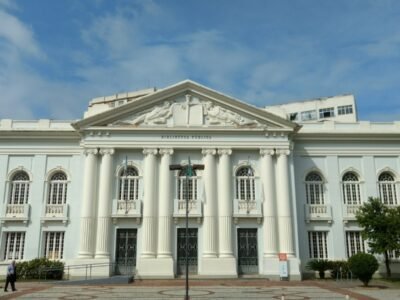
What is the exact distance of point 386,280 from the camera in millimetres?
26625

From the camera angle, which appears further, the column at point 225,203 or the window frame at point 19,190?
the window frame at point 19,190

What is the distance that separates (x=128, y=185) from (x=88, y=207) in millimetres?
2994

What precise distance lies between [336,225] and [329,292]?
11.1m

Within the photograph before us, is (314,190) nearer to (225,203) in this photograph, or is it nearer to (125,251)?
(225,203)

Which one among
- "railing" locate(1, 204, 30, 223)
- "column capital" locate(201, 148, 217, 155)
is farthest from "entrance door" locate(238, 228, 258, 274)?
"railing" locate(1, 204, 30, 223)

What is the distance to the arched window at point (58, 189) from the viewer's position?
98.2ft

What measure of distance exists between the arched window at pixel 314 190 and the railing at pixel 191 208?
796 cm

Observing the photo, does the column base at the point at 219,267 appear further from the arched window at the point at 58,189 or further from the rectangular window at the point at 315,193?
the arched window at the point at 58,189

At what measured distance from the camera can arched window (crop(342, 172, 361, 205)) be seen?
31000 mm

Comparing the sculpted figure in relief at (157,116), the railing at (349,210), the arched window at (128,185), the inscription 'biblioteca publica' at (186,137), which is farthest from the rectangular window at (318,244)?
the sculpted figure in relief at (157,116)

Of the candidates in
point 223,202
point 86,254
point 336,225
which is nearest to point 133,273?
point 86,254

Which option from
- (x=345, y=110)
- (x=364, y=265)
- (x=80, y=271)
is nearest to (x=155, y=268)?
(x=80, y=271)

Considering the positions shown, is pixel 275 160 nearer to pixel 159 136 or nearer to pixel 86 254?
pixel 159 136

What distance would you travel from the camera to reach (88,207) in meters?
28.0
